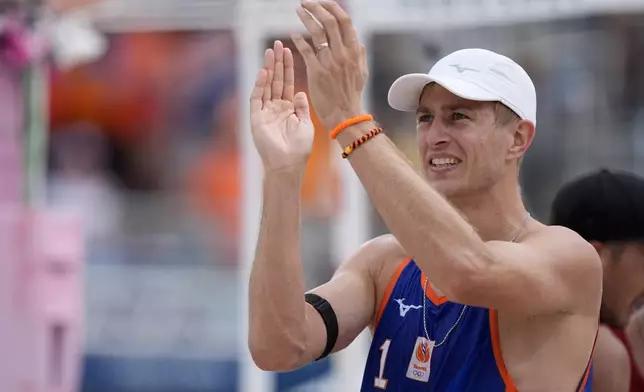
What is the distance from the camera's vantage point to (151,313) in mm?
4773

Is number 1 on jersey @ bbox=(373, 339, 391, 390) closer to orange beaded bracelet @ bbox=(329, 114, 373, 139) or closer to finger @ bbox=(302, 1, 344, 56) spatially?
orange beaded bracelet @ bbox=(329, 114, 373, 139)

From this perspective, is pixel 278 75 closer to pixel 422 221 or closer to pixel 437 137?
pixel 437 137

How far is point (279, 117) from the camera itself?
1.87 metres

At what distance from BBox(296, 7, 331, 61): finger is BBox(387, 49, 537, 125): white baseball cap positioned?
225 millimetres

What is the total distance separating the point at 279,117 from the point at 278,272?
303mm

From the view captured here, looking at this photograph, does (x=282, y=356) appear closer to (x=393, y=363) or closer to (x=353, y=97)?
(x=393, y=363)

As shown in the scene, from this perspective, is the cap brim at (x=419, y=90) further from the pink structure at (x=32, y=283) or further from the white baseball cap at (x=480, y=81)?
the pink structure at (x=32, y=283)

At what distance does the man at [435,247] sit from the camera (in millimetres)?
1648

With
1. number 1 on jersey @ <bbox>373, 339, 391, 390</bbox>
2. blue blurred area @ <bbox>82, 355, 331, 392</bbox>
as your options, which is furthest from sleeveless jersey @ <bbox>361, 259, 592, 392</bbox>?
blue blurred area @ <bbox>82, 355, 331, 392</bbox>

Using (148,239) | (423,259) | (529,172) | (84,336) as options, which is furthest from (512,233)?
(84,336)

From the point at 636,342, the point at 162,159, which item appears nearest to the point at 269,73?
the point at 636,342

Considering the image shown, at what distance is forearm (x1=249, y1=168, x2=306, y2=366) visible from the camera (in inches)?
70.5

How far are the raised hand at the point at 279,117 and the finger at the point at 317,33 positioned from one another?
14cm

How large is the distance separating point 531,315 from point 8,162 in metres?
3.65
